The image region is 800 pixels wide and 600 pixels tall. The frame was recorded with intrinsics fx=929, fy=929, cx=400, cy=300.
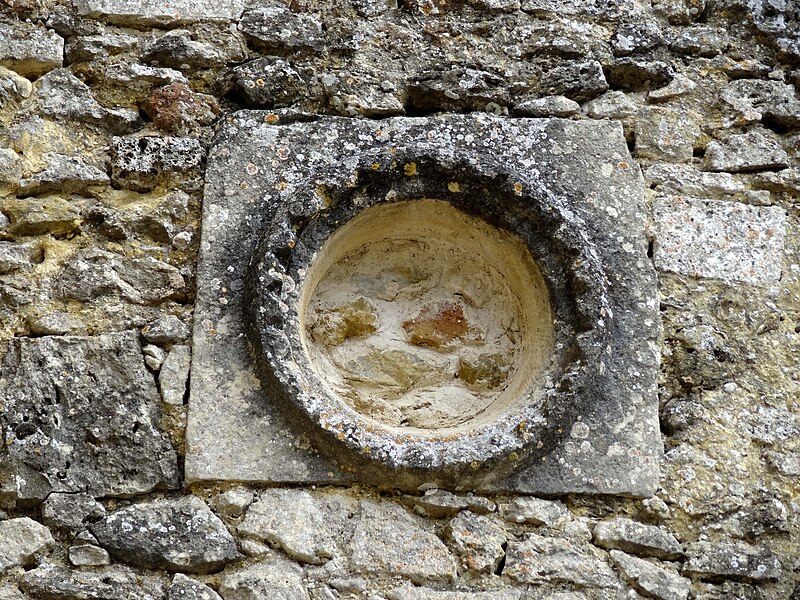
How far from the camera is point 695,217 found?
9.86 feet

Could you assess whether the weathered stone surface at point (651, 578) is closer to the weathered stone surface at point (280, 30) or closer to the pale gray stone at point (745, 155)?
the pale gray stone at point (745, 155)

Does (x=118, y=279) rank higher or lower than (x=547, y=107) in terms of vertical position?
lower

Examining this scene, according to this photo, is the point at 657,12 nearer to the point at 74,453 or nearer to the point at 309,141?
the point at 309,141

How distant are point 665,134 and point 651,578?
4.77 ft

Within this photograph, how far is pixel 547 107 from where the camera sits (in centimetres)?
311

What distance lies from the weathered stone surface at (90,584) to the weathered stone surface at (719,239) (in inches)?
70.1

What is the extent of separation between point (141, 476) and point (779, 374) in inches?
75.0

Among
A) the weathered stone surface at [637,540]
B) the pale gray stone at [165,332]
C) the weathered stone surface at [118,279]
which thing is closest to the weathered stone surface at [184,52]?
the weathered stone surface at [118,279]

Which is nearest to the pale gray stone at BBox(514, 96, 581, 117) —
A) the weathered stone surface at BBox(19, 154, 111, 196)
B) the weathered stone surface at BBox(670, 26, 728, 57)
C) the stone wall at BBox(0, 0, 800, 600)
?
the stone wall at BBox(0, 0, 800, 600)

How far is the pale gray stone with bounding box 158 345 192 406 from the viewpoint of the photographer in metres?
2.63

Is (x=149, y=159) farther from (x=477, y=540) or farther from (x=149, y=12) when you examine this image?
(x=477, y=540)

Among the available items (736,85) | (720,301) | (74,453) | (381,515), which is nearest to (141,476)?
(74,453)

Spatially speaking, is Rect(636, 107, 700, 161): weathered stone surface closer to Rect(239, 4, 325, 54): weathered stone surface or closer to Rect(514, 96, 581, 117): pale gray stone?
Rect(514, 96, 581, 117): pale gray stone

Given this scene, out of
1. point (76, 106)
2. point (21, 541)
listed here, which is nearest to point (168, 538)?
point (21, 541)
